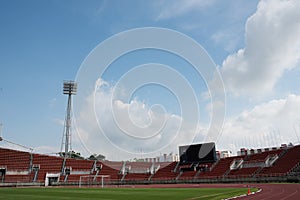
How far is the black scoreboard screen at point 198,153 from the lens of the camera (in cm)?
6066

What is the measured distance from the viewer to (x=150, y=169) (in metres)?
76.1

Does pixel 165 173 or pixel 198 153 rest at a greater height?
pixel 198 153

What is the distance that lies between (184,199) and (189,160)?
4578 centimetres

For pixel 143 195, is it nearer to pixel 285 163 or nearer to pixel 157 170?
pixel 285 163

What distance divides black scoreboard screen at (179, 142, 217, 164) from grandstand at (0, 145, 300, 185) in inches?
46.4

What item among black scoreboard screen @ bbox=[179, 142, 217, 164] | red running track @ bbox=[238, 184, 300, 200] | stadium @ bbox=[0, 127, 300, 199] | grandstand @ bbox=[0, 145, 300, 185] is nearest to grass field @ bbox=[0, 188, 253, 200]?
red running track @ bbox=[238, 184, 300, 200]

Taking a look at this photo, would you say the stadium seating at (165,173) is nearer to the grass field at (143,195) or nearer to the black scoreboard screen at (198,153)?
the black scoreboard screen at (198,153)

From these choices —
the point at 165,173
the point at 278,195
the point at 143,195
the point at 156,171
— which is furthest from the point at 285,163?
the point at 156,171

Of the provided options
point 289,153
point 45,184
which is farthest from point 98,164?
point 289,153

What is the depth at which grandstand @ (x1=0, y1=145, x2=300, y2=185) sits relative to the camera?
47.2 meters

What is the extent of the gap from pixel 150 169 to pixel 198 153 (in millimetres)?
A: 19519

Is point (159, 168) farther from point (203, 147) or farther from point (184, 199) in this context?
point (184, 199)

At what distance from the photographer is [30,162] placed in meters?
68.6

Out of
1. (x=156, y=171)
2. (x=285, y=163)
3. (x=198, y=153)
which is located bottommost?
(x=285, y=163)
